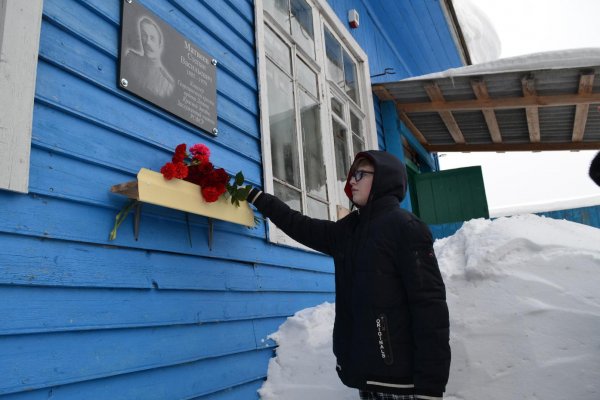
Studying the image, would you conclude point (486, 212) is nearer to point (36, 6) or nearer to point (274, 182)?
point (274, 182)

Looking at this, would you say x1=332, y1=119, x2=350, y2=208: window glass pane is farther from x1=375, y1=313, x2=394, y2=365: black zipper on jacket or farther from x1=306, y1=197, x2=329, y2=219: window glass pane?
x1=375, y1=313, x2=394, y2=365: black zipper on jacket

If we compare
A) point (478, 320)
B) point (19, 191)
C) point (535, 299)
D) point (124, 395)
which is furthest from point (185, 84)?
point (535, 299)

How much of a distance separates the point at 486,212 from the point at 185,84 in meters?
5.89

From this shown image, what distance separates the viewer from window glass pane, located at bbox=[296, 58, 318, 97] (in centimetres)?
416

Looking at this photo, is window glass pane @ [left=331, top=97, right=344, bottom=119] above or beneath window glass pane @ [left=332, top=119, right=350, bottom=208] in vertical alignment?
above

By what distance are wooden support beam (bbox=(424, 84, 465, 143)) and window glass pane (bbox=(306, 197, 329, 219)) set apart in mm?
2542

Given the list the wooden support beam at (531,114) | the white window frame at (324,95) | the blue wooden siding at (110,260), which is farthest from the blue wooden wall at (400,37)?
the blue wooden siding at (110,260)

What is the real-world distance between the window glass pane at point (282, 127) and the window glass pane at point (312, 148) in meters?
0.22

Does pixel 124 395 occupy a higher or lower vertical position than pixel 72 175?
lower

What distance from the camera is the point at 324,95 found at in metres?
4.50

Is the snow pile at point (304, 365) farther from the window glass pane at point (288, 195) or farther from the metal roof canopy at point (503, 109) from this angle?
the metal roof canopy at point (503, 109)

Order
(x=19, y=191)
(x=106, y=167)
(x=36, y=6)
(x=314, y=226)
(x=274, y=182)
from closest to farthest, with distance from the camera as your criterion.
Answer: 1. (x=19, y=191)
2. (x=36, y=6)
3. (x=106, y=167)
4. (x=314, y=226)
5. (x=274, y=182)

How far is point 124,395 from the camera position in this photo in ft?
5.99

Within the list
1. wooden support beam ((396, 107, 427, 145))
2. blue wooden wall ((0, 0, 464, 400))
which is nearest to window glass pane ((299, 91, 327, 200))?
blue wooden wall ((0, 0, 464, 400))
